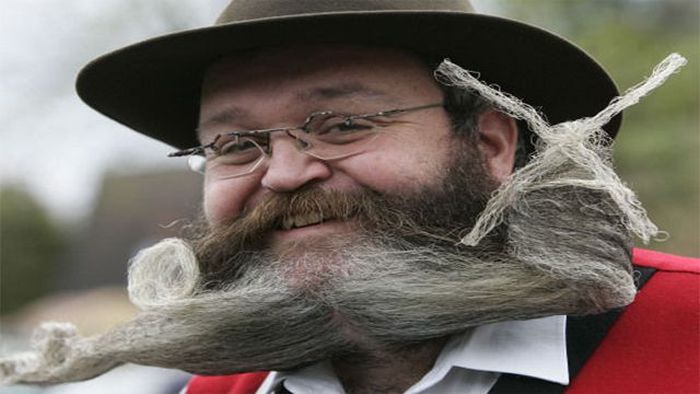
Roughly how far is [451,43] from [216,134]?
2.16ft

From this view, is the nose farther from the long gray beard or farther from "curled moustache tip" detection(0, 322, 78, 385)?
"curled moustache tip" detection(0, 322, 78, 385)

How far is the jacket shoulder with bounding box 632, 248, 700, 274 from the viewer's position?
2648mm

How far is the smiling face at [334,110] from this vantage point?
8.58 ft

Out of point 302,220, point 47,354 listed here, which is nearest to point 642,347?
point 302,220

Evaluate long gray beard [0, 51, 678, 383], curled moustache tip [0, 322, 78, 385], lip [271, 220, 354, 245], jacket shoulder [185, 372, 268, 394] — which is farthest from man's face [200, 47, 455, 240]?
curled moustache tip [0, 322, 78, 385]

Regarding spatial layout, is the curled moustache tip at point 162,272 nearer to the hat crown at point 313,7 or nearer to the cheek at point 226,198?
the cheek at point 226,198

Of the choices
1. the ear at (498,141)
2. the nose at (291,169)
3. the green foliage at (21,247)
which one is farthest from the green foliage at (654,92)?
the green foliage at (21,247)

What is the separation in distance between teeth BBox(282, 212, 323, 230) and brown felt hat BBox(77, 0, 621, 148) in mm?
433

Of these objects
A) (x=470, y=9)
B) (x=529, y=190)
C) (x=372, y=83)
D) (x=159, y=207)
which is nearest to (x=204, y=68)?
(x=372, y=83)

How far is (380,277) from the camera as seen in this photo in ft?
8.34

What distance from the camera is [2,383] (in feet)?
10.4

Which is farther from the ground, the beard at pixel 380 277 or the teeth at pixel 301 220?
the teeth at pixel 301 220

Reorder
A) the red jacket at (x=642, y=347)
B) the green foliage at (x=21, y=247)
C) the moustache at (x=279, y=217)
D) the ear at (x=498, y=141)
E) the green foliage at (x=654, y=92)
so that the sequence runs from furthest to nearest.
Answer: the green foliage at (x=21, y=247) → the green foliage at (x=654, y=92) → the ear at (x=498, y=141) → the moustache at (x=279, y=217) → the red jacket at (x=642, y=347)

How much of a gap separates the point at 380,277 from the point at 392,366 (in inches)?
10.5
